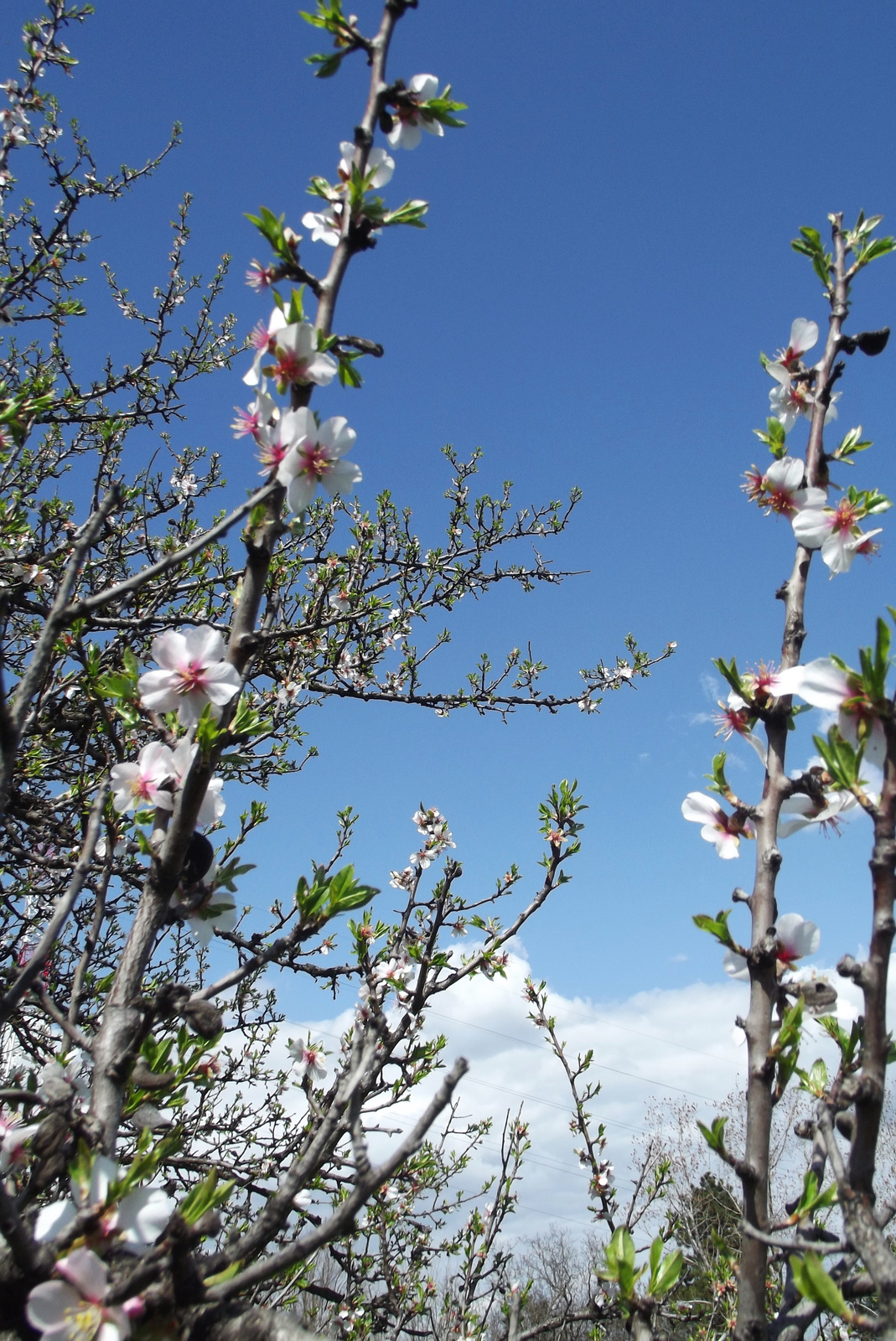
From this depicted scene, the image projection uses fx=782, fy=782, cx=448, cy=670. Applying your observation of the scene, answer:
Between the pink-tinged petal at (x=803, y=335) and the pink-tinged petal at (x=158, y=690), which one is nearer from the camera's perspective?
the pink-tinged petal at (x=158, y=690)

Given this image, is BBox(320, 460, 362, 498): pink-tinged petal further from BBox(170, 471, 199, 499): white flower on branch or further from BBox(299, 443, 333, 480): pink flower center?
BBox(170, 471, 199, 499): white flower on branch

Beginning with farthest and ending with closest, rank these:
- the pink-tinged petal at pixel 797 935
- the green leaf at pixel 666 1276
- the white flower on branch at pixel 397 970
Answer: the white flower on branch at pixel 397 970 < the pink-tinged petal at pixel 797 935 < the green leaf at pixel 666 1276

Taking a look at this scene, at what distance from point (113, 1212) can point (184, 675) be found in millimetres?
869

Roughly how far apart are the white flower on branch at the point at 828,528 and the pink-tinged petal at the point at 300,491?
3.29ft

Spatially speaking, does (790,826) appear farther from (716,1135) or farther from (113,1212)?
(113,1212)

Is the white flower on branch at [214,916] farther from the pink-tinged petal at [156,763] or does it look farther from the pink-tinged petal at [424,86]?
the pink-tinged petal at [424,86]

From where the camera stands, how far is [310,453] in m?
1.52

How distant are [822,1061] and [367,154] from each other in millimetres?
1958

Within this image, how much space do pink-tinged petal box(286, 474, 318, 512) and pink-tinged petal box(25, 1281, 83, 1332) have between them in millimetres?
1200

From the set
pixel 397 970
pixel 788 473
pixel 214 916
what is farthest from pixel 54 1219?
pixel 397 970

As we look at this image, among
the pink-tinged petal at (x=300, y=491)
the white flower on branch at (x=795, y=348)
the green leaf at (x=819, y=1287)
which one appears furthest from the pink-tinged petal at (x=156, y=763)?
the white flower on branch at (x=795, y=348)

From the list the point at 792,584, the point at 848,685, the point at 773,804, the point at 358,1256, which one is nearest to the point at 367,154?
the point at 792,584

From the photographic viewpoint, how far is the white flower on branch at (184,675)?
1.47 m

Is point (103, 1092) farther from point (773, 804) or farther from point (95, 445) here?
point (95, 445)
